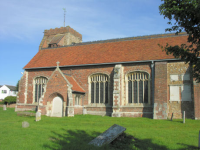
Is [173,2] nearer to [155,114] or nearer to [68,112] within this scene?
[155,114]

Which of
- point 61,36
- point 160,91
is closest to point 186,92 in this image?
point 160,91

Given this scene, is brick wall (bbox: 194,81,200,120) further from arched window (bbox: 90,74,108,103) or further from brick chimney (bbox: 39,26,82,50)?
brick chimney (bbox: 39,26,82,50)

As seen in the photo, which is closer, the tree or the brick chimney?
the tree

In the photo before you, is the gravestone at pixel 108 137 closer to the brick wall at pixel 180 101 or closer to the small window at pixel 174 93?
the brick wall at pixel 180 101

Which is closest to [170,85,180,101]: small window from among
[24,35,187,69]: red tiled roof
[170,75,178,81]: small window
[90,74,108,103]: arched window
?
[170,75,178,81]: small window

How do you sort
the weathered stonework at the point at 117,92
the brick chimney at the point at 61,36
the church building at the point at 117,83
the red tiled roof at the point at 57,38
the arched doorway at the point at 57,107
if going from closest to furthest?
the church building at the point at 117,83, the weathered stonework at the point at 117,92, the arched doorway at the point at 57,107, the red tiled roof at the point at 57,38, the brick chimney at the point at 61,36

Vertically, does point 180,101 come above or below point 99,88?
below

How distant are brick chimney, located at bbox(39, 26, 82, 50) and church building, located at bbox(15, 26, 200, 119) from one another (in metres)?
8.20

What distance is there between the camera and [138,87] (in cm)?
2327

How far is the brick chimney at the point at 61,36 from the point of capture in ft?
119

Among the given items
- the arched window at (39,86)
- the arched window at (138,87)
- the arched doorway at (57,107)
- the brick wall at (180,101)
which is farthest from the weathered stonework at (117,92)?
the arched window at (39,86)

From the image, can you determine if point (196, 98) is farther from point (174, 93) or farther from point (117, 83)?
point (117, 83)

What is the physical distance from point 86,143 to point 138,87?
47.3ft

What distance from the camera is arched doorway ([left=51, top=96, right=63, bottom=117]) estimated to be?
23297 mm
